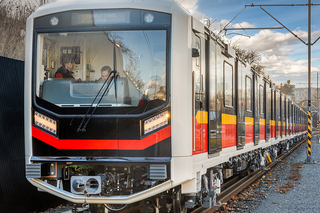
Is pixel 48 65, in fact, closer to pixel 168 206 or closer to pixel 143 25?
pixel 143 25

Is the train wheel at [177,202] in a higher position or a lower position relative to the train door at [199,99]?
lower

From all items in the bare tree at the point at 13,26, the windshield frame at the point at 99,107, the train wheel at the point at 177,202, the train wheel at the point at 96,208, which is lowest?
the train wheel at the point at 96,208

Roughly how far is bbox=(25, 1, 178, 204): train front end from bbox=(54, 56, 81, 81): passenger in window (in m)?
0.01

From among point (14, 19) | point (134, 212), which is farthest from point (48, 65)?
point (14, 19)

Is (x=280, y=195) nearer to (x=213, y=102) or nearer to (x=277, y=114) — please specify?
(x=213, y=102)

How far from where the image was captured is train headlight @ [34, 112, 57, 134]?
5.12 m

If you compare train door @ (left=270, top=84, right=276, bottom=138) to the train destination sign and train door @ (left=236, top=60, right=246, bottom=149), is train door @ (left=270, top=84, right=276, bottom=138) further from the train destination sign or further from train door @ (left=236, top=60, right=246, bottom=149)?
the train destination sign

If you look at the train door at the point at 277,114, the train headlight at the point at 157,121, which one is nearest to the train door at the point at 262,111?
the train door at the point at 277,114

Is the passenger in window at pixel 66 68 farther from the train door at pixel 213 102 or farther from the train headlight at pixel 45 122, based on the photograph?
the train door at pixel 213 102

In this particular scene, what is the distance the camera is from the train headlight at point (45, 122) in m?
5.12

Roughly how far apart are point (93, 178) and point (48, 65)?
5.50 ft

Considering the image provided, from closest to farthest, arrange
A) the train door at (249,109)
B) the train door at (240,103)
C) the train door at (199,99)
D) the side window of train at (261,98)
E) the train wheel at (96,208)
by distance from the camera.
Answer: the train door at (199,99)
the train wheel at (96,208)
the train door at (240,103)
the train door at (249,109)
the side window of train at (261,98)

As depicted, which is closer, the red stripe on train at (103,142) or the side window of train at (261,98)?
the red stripe on train at (103,142)

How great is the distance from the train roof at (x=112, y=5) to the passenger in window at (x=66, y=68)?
2.19 feet
